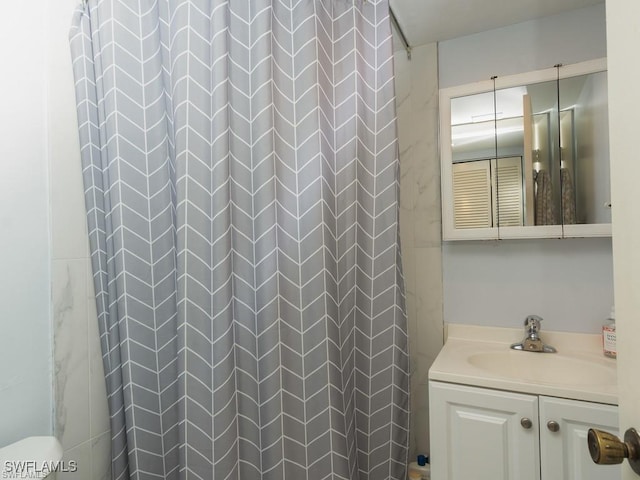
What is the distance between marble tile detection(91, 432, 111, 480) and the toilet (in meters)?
0.23

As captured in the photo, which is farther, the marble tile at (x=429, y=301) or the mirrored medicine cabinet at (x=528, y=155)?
the marble tile at (x=429, y=301)

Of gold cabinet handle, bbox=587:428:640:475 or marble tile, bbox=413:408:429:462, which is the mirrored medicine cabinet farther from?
gold cabinet handle, bbox=587:428:640:475

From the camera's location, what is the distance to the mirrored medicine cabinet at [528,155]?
52.4 inches

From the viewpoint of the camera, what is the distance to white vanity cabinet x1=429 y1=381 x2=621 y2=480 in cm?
100

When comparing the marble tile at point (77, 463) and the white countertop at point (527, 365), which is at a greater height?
the white countertop at point (527, 365)

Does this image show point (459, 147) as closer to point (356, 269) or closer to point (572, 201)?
point (572, 201)

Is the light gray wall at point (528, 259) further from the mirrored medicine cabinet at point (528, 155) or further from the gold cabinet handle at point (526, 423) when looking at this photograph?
the gold cabinet handle at point (526, 423)

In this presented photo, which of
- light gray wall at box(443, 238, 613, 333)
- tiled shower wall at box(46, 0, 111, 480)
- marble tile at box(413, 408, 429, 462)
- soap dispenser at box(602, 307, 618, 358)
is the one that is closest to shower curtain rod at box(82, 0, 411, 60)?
light gray wall at box(443, 238, 613, 333)

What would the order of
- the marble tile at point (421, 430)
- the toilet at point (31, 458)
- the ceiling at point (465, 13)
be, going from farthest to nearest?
the marble tile at point (421, 430)
the ceiling at point (465, 13)
the toilet at point (31, 458)

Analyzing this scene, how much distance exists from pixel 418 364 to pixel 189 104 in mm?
1427

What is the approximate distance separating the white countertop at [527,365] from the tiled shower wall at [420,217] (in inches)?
5.6

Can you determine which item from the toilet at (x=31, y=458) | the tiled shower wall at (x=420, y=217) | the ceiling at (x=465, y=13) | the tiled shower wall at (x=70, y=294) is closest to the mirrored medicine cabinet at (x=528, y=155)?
the tiled shower wall at (x=420, y=217)

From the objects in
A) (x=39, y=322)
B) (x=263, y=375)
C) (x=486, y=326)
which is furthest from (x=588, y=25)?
(x=39, y=322)

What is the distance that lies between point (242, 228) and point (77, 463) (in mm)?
857
